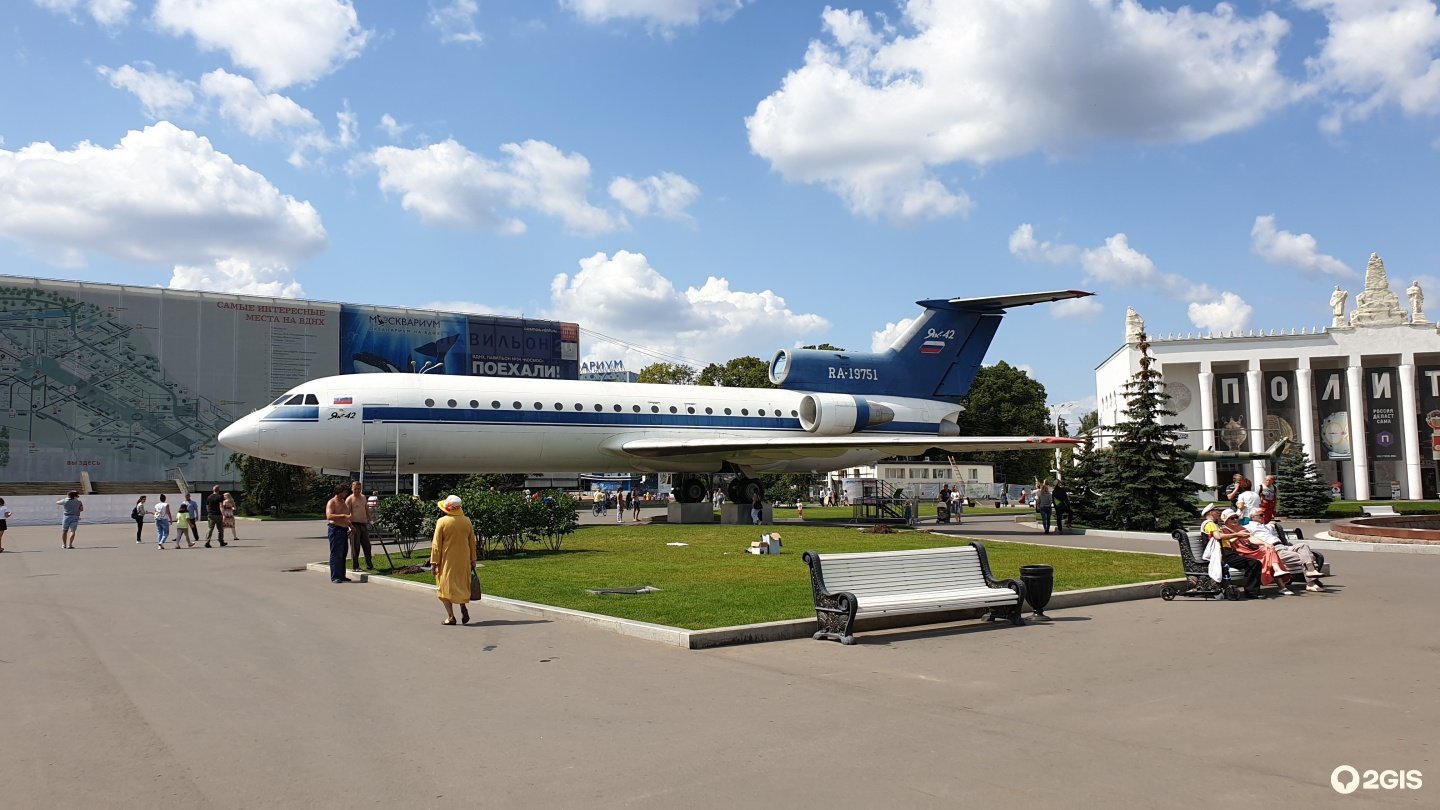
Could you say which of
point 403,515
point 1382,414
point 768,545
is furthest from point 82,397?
point 1382,414

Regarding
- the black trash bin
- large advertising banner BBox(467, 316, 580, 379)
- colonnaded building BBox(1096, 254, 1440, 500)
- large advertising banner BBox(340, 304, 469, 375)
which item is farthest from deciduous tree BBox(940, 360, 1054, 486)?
the black trash bin

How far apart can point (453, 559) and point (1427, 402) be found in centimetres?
7537

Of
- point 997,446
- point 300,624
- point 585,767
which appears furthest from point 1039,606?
point 997,446

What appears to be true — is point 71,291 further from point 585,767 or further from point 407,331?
point 585,767

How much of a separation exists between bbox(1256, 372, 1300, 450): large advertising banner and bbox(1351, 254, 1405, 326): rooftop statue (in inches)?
235

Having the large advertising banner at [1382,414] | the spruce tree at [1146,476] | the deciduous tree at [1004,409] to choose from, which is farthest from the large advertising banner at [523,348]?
the large advertising banner at [1382,414]

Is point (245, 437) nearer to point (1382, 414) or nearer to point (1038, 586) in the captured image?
point (1038, 586)

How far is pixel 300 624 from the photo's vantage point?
Result: 35.1 ft

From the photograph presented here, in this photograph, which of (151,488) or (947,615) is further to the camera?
(151,488)

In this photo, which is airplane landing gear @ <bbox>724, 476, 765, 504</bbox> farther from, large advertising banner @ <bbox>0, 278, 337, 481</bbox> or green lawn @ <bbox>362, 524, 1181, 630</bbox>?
large advertising banner @ <bbox>0, 278, 337, 481</bbox>

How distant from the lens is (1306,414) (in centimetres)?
6538

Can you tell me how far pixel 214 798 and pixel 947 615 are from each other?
26.4ft

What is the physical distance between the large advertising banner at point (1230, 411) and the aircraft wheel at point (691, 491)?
51231 mm

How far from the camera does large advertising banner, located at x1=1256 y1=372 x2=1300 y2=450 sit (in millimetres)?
66812
